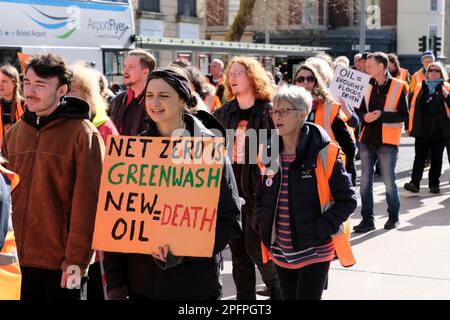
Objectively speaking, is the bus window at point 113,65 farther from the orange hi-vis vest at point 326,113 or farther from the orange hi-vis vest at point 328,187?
the orange hi-vis vest at point 328,187

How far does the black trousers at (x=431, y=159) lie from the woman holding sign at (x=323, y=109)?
5.10 meters

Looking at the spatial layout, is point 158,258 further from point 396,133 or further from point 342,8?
point 342,8

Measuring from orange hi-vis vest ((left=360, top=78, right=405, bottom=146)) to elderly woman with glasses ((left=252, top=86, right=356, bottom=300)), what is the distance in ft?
14.2

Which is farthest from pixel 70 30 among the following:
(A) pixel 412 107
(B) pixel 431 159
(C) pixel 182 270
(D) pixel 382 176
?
(C) pixel 182 270

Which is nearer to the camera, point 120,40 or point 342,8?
point 120,40

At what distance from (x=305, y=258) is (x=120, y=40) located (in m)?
16.9

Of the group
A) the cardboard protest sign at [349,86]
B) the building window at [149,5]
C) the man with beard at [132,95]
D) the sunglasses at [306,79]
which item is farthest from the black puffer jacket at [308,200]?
the building window at [149,5]

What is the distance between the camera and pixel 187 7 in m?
36.4

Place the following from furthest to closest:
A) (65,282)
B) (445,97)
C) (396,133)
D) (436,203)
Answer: (445,97) < (436,203) < (396,133) < (65,282)

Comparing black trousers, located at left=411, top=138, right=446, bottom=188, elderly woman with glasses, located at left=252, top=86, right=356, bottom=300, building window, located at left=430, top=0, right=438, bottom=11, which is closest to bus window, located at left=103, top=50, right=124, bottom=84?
black trousers, located at left=411, top=138, right=446, bottom=188

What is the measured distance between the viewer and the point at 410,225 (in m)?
9.20

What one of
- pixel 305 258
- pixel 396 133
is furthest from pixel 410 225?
pixel 305 258

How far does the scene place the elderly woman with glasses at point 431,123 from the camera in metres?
11.6

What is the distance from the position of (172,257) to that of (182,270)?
0.35 feet
